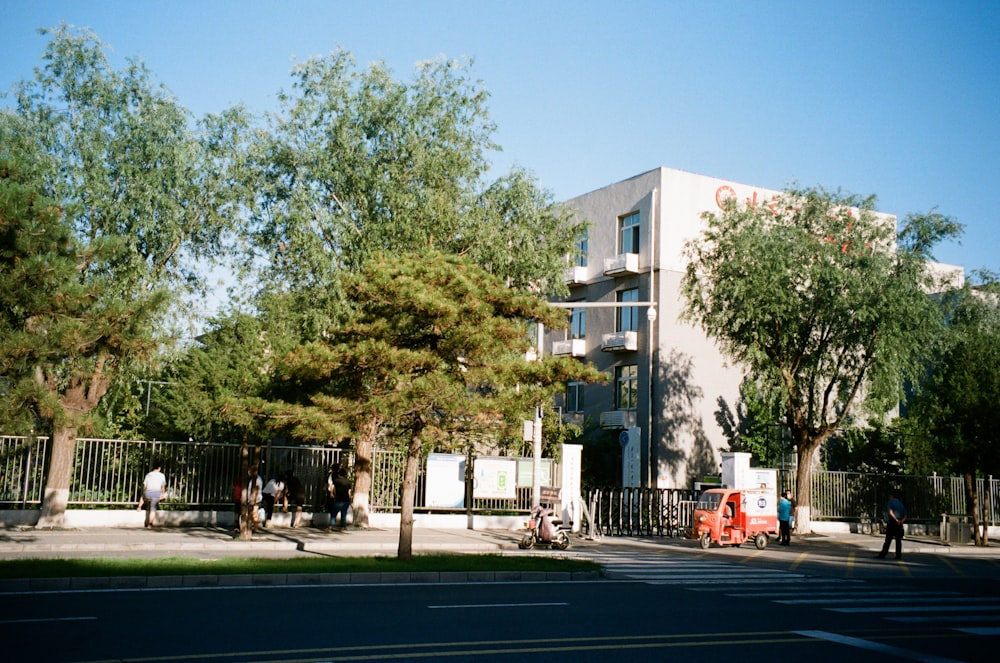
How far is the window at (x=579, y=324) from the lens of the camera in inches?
1853

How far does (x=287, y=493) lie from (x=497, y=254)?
9.72 meters

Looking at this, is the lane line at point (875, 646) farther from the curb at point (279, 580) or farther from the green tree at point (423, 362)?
the green tree at point (423, 362)

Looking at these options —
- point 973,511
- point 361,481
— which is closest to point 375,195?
point 361,481

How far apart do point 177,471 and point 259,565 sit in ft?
40.8

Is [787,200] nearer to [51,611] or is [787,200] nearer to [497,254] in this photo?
[497,254]

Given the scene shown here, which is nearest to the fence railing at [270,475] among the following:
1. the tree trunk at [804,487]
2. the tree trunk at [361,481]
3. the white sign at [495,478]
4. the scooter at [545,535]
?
the white sign at [495,478]

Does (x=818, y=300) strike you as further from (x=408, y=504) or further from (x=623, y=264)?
(x=408, y=504)

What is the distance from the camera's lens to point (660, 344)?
140ft

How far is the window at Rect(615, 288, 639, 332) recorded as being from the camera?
44188mm

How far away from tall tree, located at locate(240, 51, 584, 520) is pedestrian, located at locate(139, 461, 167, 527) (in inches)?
229

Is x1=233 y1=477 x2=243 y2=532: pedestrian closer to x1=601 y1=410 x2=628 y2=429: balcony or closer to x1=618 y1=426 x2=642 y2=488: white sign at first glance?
x1=618 y1=426 x2=642 y2=488: white sign

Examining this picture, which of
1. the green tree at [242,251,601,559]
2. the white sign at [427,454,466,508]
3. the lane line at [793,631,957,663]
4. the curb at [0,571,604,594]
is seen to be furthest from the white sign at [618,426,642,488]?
the lane line at [793,631,957,663]

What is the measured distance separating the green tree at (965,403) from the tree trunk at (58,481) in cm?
2937

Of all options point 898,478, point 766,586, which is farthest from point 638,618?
point 898,478
